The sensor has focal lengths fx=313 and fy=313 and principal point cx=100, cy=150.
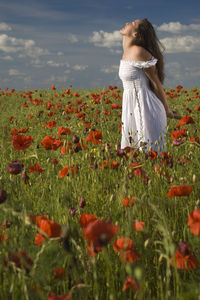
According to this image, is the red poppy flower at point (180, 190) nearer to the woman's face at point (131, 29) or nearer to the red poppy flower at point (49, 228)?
the red poppy flower at point (49, 228)

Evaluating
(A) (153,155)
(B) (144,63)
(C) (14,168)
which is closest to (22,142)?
(C) (14,168)

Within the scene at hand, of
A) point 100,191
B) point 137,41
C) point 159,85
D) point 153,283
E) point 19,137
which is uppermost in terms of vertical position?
point 137,41

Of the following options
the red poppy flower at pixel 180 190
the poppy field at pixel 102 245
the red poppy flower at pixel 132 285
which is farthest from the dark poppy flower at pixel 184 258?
the red poppy flower at pixel 180 190

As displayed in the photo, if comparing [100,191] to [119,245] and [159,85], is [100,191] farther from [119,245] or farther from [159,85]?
[159,85]

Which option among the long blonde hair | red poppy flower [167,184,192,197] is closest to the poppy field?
red poppy flower [167,184,192,197]

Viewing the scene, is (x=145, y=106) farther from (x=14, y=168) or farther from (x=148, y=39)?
(x=14, y=168)

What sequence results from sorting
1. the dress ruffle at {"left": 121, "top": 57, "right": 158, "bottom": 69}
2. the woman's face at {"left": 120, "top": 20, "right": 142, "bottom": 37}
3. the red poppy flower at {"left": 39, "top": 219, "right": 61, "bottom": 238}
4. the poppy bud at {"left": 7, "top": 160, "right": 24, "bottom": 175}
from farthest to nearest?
the woman's face at {"left": 120, "top": 20, "right": 142, "bottom": 37} < the dress ruffle at {"left": 121, "top": 57, "right": 158, "bottom": 69} < the poppy bud at {"left": 7, "top": 160, "right": 24, "bottom": 175} < the red poppy flower at {"left": 39, "top": 219, "right": 61, "bottom": 238}

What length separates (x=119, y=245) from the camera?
3.59 ft

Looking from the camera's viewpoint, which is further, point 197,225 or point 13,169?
point 13,169

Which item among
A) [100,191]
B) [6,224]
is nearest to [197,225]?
[6,224]

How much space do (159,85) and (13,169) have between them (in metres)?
2.76

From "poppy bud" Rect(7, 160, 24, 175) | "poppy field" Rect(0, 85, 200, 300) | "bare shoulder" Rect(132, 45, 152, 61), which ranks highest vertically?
"bare shoulder" Rect(132, 45, 152, 61)

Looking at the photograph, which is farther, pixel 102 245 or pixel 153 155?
pixel 153 155

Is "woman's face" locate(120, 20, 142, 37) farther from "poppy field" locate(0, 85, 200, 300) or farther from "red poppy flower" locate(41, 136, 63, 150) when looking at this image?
"red poppy flower" locate(41, 136, 63, 150)
